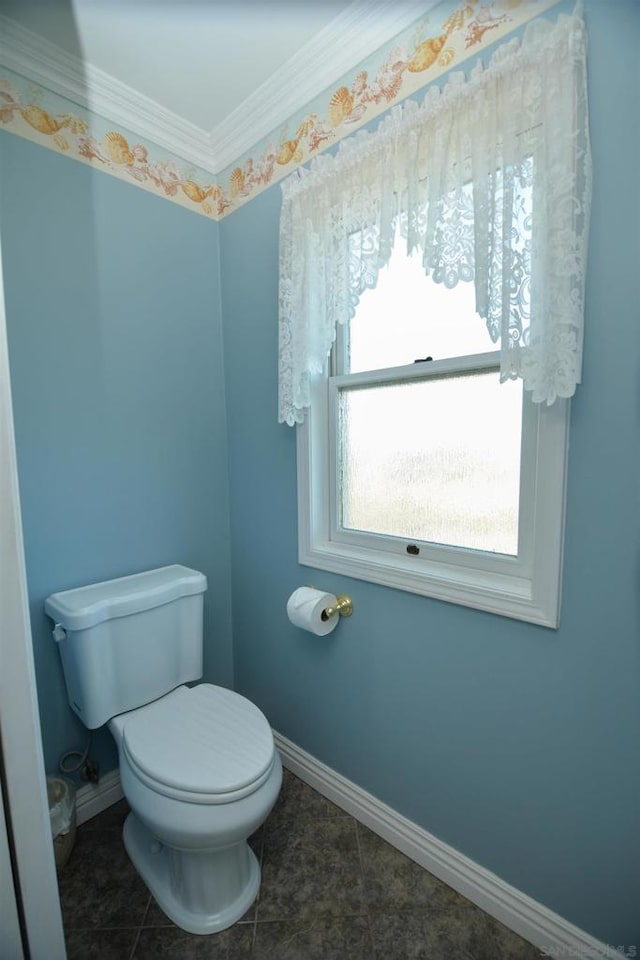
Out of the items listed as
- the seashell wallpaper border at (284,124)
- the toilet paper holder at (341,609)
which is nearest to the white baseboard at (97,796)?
the toilet paper holder at (341,609)

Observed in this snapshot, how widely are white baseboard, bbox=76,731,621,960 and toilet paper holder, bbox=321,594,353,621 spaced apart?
0.61 metres

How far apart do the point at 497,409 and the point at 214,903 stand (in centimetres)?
150

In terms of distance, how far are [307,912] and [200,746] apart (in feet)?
1.78

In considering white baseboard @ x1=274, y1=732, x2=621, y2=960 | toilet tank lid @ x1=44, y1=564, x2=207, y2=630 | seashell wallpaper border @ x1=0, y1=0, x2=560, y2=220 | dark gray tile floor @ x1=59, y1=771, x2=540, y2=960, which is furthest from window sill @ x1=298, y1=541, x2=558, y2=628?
seashell wallpaper border @ x1=0, y1=0, x2=560, y2=220

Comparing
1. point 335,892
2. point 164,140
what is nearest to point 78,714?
point 335,892

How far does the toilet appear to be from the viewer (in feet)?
3.05

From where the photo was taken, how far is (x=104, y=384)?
1353 mm

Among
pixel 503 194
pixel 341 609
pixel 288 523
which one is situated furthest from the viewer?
pixel 288 523

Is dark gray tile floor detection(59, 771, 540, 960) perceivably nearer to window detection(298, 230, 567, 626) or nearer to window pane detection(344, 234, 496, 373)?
window detection(298, 230, 567, 626)

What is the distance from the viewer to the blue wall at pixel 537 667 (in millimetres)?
779

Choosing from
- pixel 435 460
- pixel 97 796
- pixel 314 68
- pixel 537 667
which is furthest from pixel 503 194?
pixel 97 796

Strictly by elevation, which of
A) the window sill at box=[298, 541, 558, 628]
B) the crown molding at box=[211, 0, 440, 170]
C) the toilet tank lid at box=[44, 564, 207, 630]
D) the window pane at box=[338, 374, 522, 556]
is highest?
the crown molding at box=[211, 0, 440, 170]

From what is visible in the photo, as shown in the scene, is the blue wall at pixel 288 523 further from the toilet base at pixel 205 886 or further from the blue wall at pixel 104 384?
the toilet base at pixel 205 886

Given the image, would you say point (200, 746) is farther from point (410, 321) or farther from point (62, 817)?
point (410, 321)
